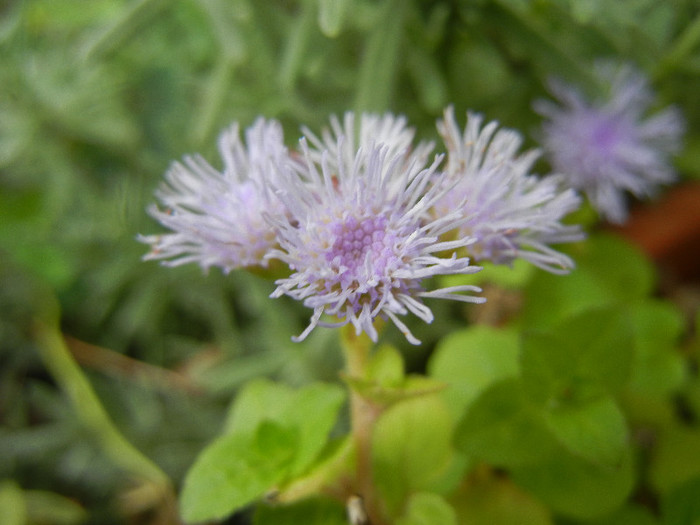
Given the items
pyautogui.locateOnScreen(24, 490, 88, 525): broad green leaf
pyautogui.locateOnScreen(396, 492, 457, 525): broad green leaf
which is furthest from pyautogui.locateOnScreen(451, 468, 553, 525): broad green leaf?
pyautogui.locateOnScreen(24, 490, 88, 525): broad green leaf

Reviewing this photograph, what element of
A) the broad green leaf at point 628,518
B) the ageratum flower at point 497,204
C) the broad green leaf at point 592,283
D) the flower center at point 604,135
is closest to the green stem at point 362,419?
the ageratum flower at point 497,204

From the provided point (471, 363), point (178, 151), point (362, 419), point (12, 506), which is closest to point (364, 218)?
point (362, 419)

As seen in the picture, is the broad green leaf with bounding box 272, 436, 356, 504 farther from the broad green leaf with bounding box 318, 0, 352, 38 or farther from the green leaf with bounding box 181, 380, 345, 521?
the broad green leaf with bounding box 318, 0, 352, 38

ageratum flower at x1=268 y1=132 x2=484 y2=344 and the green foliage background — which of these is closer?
ageratum flower at x1=268 y1=132 x2=484 y2=344

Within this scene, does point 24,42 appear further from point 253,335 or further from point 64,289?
point 253,335

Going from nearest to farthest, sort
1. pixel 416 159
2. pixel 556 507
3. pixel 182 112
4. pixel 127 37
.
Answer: pixel 416 159 → pixel 556 507 → pixel 127 37 → pixel 182 112

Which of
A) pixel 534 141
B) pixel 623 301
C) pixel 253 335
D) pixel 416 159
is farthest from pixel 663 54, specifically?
pixel 253 335

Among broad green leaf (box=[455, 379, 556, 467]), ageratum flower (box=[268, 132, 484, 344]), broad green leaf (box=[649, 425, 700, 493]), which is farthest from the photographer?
broad green leaf (box=[649, 425, 700, 493])
